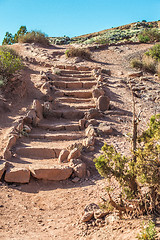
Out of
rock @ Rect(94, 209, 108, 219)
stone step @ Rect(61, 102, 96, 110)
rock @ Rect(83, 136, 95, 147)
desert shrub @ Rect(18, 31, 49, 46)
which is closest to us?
rock @ Rect(94, 209, 108, 219)

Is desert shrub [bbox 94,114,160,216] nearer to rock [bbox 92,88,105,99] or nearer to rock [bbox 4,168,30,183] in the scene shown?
rock [bbox 4,168,30,183]

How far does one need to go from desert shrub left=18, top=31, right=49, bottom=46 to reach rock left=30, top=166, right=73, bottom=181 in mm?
13793

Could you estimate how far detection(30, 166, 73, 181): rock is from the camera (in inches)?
181

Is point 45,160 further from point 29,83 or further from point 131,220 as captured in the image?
point 29,83

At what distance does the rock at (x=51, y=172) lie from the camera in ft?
15.1

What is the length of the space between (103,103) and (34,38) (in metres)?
11.1

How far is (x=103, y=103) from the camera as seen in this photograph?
305 inches

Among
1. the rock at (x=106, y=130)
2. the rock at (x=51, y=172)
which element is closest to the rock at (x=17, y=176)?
the rock at (x=51, y=172)

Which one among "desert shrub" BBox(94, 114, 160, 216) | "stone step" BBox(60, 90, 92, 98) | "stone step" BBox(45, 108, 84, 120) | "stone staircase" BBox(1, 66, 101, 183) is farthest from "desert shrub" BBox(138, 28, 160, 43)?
"desert shrub" BBox(94, 114, 160, 216)

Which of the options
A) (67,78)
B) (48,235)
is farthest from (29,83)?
(48,235)

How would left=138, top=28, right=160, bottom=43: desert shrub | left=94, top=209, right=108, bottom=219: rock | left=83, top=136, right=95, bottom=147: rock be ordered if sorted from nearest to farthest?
left=94, top=209, right=108, bottom=219: rock < left=83, top=136, right=95, bottom=147: rock < left=138, top=28, right=160, bottom=43: desert shrub

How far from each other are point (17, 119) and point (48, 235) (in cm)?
401

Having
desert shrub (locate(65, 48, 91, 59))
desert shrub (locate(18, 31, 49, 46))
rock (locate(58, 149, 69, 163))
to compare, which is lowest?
rock (locate(58, 149, 69, 163))

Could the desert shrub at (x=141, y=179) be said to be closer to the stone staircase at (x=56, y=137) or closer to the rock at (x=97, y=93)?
the stone staircase at (x=56, y=137)
